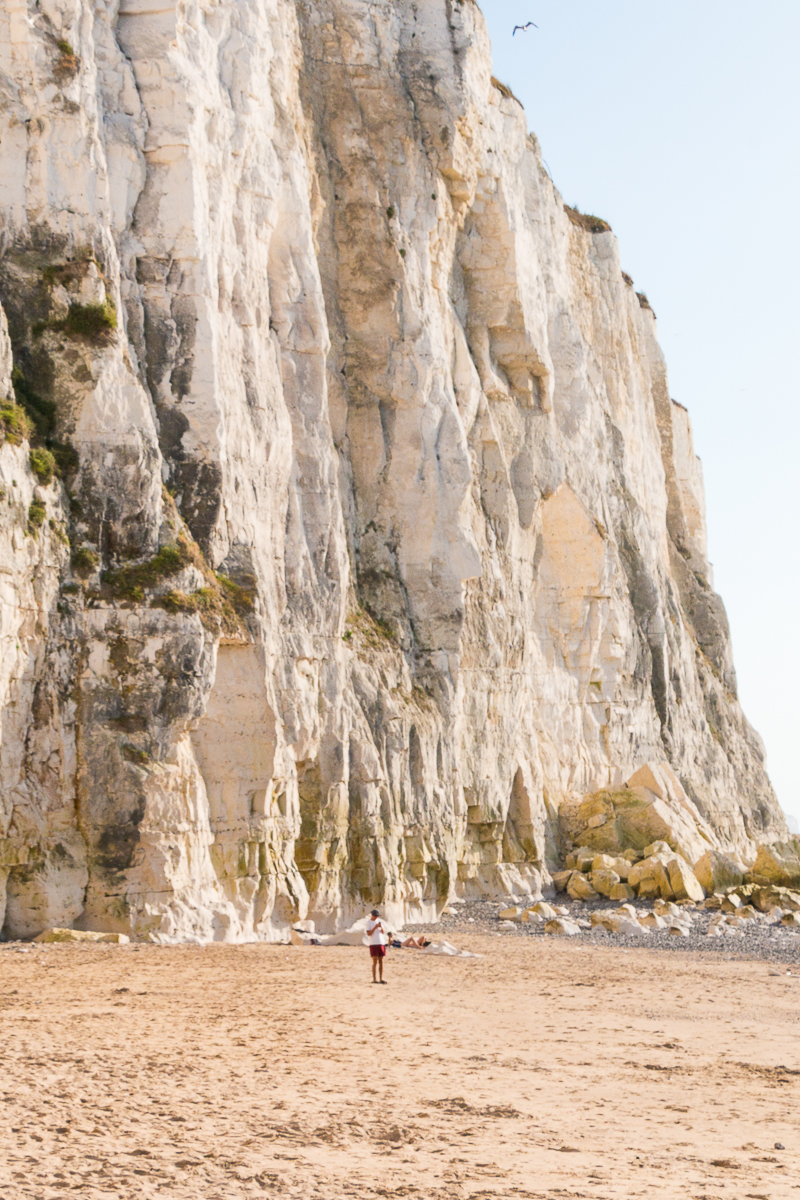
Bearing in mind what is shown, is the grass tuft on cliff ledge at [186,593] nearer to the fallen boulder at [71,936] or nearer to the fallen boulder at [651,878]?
the fallen boulder at [71,936]

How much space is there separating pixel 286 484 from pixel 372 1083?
15.2 m

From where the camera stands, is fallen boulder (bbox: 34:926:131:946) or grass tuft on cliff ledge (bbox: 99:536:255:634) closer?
fallen boulder (bbox: 34:926:131:946)

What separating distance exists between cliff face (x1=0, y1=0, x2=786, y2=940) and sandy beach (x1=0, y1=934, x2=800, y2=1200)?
3.75 metres

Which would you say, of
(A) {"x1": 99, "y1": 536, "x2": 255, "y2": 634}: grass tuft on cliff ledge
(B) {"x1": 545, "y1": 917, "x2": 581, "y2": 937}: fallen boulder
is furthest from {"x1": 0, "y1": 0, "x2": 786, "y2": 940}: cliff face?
(B) {"x1": 545, "y1": 917, "x2": 581, "y2": 937}: fallen boulder

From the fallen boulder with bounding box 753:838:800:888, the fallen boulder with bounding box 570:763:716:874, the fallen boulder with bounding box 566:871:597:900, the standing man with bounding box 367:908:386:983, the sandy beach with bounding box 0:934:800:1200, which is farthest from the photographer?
the fallen boulder with bounding box 570:763:716:874

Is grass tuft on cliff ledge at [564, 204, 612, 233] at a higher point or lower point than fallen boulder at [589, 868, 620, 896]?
higher

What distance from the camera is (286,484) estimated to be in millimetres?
24250

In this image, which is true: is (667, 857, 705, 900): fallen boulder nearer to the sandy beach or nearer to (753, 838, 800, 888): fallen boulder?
(753, 838, 800, 888): fallen boulder

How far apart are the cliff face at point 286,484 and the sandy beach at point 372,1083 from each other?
3752mm

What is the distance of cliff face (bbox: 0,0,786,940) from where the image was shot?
1877cm

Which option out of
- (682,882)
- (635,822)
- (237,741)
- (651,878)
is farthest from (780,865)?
(237,741)

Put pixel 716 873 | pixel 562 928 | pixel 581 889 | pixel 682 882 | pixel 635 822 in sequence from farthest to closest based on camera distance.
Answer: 1. pixel 635 822
2. pixel 716 873
3. pixel 581 889
4. pixel 682 882
5. pixel 562 928

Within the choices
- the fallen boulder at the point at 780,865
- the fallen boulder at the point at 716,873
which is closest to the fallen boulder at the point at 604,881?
the fallen boulder at the point at 716,873

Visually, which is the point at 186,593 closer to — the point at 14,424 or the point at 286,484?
the point at 14,424
